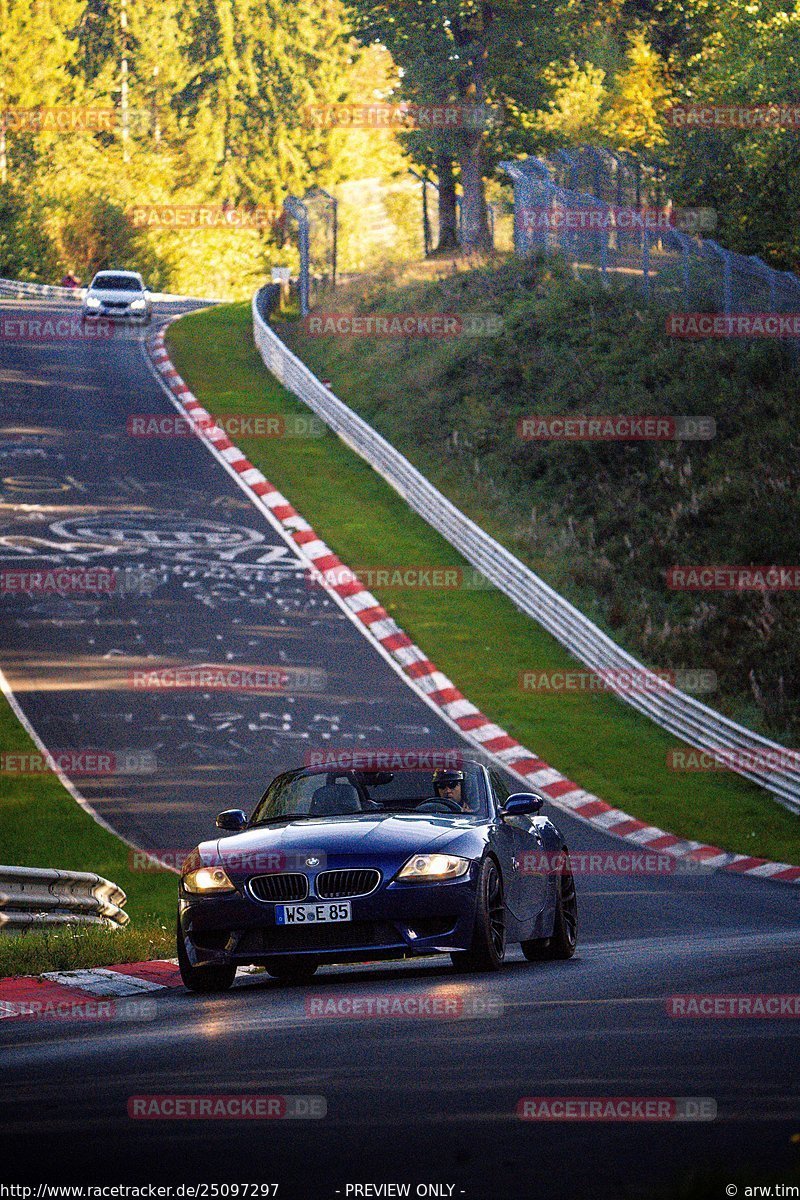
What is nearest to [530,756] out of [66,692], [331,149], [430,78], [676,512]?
[66,692]

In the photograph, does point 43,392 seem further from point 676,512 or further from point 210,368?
point 676,512

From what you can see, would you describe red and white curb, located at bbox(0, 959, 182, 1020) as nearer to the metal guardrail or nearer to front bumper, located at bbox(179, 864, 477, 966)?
front bumper, located at bbox(179, 864, 477, 966)

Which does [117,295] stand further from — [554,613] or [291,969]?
[291,969]

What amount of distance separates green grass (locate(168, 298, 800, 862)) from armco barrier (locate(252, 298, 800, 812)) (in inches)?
7.8

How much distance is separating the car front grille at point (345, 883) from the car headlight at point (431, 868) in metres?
0.15

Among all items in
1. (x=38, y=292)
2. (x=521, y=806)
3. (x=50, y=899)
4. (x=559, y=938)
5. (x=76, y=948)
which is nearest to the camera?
(x=521, y=806)

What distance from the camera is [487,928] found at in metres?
9.67

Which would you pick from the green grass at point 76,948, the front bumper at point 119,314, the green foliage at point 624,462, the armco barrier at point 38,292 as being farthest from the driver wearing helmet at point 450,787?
the armco barrier at point 38,292

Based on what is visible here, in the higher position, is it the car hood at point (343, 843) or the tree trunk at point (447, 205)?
the tree trunk at point (447, 205)

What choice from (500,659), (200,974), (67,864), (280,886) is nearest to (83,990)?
(200,974)

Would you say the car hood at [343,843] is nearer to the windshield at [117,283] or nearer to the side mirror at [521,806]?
the side mirror at [521,806]

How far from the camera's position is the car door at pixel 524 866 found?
1060cm

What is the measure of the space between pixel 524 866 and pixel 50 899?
11.6 ft

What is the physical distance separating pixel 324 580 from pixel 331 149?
87189 millimetres
